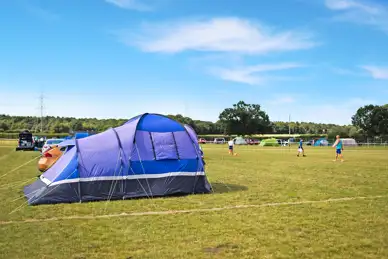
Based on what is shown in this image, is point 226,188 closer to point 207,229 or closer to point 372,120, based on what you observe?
point 207,229

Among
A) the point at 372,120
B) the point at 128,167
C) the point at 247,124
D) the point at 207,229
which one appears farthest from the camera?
the point at 247,124

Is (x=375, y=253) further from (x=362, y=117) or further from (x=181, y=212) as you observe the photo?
(x=362, y=117)

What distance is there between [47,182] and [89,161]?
5.04ft

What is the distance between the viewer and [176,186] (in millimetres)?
13695

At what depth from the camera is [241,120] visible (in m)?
134

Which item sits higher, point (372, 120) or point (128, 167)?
point (372, 120)

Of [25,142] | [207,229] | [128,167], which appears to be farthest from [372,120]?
[207,229]

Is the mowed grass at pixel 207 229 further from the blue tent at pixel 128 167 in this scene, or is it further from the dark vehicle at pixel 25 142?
the dark vehicle at pixel 25 142

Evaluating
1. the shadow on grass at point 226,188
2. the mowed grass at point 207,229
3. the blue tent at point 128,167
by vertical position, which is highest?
the blue tent at point 128,167

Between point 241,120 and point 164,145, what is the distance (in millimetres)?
121981

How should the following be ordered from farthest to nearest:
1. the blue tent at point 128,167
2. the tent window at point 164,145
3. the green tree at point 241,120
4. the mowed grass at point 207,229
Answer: the green tree at point 241,120, the tent window at point 164,145, the blue tent at point 128,167, the mowed grass at point 207,229

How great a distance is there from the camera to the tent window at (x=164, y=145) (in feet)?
44.6

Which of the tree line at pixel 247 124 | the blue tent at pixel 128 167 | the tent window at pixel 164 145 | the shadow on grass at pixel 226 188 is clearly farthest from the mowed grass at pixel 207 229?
the tree line at pixel 247 124

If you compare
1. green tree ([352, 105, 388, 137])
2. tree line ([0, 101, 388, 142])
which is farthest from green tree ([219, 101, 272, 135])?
green tree ([352, 105, 388, 137])
